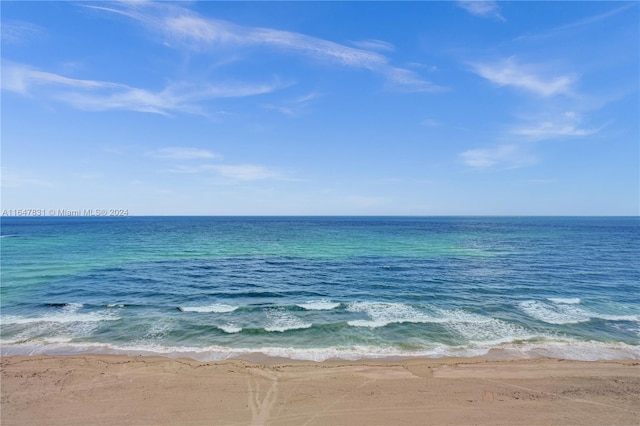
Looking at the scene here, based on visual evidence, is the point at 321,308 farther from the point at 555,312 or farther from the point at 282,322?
the point at 555,312

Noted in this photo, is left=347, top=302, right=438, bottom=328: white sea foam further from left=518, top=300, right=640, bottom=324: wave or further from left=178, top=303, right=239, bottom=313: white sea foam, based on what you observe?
left=178, top=303, right=239, bottom=313: white sea foam

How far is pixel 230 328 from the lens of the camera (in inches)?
790

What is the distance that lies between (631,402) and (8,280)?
46.2 metres

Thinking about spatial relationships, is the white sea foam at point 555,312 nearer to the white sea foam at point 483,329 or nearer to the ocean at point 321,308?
the ocean at point 321,308

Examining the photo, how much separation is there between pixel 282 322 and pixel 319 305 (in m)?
4.22

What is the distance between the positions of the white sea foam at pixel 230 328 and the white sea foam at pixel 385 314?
23.4 ft

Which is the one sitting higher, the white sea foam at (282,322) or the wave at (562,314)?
the wave at (562,314)

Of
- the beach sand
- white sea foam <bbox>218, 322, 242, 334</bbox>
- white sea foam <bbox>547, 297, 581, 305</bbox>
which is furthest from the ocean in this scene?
the beach sand

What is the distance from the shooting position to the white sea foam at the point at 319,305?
933 inches

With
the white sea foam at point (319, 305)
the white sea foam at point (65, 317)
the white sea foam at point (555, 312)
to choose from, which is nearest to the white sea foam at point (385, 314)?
the white sea foam at point (319, 305)

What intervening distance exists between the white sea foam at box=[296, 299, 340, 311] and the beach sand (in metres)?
7.95

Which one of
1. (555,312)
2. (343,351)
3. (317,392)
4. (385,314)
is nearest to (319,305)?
(385,314)

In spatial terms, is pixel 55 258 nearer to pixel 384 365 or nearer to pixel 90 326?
pixel 90 326

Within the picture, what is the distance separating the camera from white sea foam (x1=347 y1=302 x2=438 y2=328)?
822 inches
